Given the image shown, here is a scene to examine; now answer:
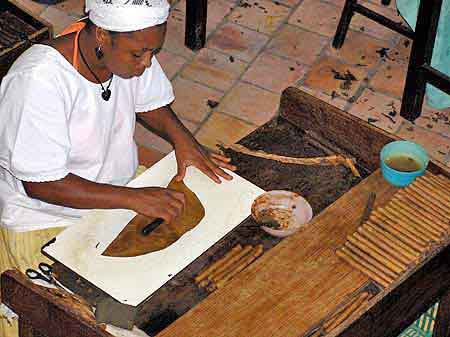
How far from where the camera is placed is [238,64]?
17.1ft

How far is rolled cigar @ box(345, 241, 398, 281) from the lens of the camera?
2.71 m

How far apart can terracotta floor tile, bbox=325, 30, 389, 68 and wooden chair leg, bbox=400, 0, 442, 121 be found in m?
0.43

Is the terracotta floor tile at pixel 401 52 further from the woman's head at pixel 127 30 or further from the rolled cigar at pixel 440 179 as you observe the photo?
the woman's head at pixel 127 30

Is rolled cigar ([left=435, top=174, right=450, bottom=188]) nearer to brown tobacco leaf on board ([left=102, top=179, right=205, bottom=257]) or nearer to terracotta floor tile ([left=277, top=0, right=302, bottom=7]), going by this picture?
brown tobacco leaf on board ([left=102, top=179, right=205, bottom=257])

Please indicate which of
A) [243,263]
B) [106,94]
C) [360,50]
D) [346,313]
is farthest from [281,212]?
[360,50]

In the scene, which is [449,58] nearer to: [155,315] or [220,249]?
[220,249]

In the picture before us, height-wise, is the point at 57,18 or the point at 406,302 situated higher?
the point at 406,302

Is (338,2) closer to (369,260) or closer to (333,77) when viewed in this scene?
(333,77)

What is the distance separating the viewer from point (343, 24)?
5227 millimetres

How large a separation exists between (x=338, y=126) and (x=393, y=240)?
1.75 feet

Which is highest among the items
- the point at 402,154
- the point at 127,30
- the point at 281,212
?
the point at 127,30

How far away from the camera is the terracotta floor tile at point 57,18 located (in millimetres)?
5359

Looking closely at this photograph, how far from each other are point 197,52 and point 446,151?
4.76 feet

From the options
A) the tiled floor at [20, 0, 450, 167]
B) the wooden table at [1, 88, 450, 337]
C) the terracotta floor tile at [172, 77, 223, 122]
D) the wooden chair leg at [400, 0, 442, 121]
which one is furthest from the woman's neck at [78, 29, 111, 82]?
the wooden chair leg at [400, 0, 442, 121]
